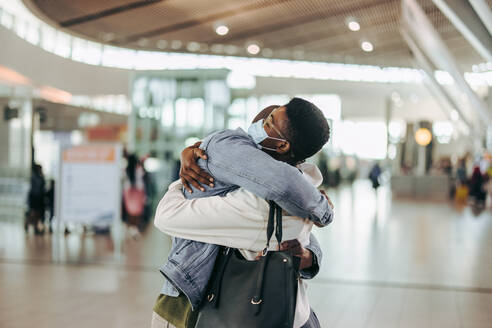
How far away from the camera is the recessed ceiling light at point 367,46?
18.9 meters

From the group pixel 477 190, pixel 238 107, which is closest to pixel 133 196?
pixel 477 190

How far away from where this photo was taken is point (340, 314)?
5.74m

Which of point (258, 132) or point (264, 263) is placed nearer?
point (264, 263)

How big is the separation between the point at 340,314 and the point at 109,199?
4.17m

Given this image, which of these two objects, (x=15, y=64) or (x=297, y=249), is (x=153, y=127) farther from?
(x=297, y=249)

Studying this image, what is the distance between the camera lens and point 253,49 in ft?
62.7

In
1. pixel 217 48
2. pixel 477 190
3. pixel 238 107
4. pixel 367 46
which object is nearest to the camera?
pixel 217 48

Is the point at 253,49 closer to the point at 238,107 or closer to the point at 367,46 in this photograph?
the point at 367,46

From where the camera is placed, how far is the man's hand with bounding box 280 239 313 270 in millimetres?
1724

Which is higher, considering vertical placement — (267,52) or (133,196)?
→ (267,52)

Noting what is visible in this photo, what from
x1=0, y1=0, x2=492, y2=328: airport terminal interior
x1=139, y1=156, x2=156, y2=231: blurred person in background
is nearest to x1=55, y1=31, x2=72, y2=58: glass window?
x1=0, y1=0, x2=492, y2=328: airport terminal interior

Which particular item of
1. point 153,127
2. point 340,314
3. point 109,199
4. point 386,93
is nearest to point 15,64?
point 153,127

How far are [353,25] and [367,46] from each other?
441 cm

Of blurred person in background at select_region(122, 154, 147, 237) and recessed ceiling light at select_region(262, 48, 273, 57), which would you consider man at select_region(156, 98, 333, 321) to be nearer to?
blurred person in background at select_region(122, 154, 147, 237)
